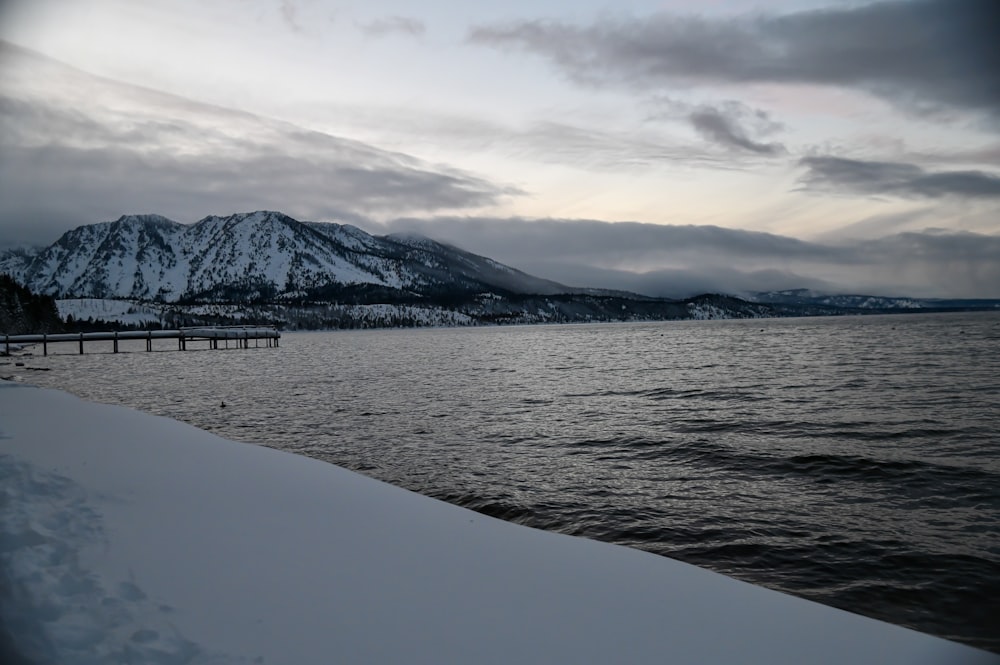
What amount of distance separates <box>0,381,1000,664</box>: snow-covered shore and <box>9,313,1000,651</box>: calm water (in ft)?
7.90

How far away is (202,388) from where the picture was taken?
123 feet

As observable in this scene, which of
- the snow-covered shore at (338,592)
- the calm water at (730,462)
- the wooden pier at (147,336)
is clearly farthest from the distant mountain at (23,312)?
the snow-covered shore at (338,592)

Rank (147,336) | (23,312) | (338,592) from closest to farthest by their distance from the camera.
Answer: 1. (338,592)
2. (147,336)
3. (23,312)

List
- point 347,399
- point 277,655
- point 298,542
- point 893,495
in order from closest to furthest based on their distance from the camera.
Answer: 1. point 277,655
2. point 298,542
3. point 893,495
4. point 347,399

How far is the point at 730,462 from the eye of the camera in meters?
15.5

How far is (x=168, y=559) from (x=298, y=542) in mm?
1392

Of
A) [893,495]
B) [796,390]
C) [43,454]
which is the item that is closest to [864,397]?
[796,390]

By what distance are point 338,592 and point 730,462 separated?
12685 mm

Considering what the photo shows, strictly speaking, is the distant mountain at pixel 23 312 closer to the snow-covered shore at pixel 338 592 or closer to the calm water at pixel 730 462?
the calm water at pixel 730 462

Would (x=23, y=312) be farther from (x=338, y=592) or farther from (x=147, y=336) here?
(x=338, y=592)

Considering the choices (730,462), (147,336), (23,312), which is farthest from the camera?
(23,312)

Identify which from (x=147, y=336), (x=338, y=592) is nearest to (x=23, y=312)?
(x=147, y=336)

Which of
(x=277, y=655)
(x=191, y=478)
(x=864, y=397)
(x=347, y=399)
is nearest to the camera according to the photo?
(x=277, y=655)

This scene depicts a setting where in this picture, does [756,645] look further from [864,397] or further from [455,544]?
[864,397]
